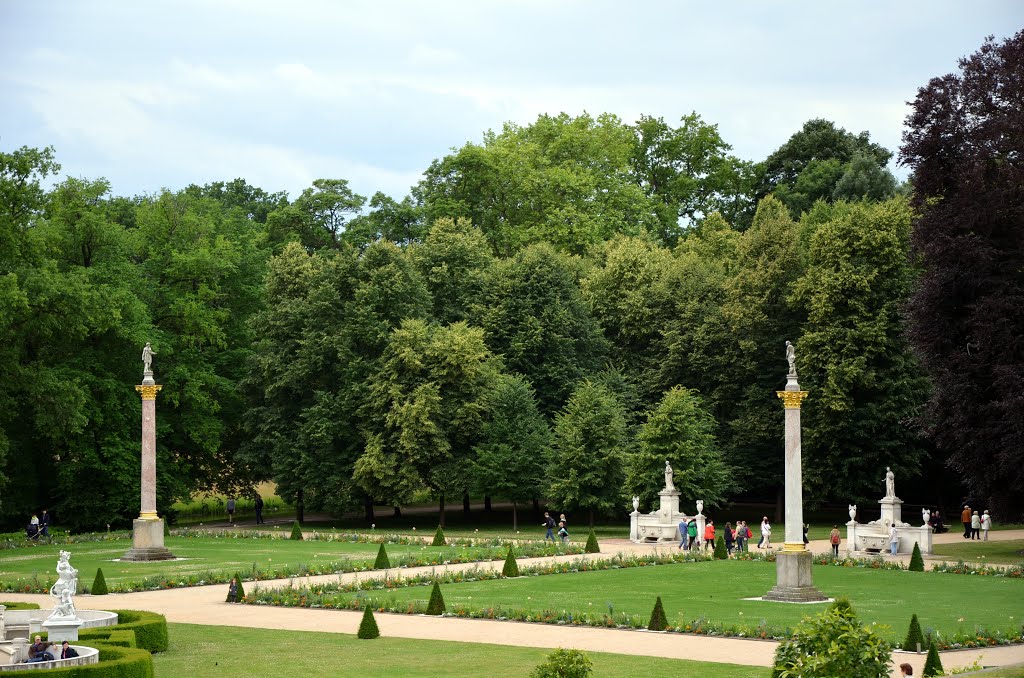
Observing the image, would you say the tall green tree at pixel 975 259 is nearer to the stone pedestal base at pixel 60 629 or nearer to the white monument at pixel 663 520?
the white monument at pixel 663 520

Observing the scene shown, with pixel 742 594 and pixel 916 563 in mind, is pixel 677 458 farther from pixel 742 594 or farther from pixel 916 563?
pixel 742 594

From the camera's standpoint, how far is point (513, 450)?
199 ft

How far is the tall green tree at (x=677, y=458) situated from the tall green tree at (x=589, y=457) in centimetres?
95

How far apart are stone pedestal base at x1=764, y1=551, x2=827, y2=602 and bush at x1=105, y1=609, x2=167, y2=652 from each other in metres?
15.4

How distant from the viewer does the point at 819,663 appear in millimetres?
15164

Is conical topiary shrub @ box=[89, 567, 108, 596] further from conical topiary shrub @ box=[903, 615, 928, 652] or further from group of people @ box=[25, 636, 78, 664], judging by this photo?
conical topiary shrub @ box=[903, 615, 928, 652]

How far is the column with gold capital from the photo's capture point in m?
33.5

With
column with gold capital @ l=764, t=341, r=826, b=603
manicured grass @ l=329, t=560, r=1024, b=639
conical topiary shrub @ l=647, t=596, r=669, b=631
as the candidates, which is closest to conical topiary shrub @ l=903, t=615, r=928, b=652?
manicured grass @ l=329, t=560, r=1024, b=639

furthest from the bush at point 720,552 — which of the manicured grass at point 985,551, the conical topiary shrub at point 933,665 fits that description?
the conical topiary shrub at point 933,665

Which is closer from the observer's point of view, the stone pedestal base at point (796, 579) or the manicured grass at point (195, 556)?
the stone pedestal base at point (796, 579)

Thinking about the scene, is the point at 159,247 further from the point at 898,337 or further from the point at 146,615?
the point at 146,615

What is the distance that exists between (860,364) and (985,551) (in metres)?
12.3

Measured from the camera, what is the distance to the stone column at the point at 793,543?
Answer: 33.5m

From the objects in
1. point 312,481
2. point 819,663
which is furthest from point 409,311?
point 819,663
